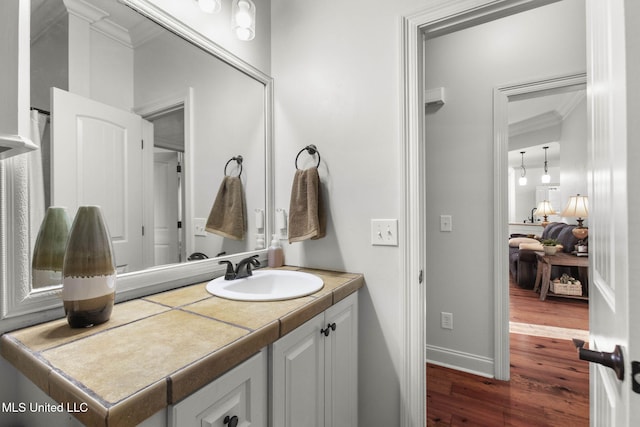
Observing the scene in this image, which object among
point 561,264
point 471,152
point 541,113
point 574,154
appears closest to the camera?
point 471,152

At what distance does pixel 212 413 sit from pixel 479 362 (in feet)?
6.92

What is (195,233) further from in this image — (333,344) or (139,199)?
(333,344)

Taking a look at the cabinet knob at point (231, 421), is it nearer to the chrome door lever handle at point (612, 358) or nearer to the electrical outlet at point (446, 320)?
the chrome door lever handle at point (612, 358)

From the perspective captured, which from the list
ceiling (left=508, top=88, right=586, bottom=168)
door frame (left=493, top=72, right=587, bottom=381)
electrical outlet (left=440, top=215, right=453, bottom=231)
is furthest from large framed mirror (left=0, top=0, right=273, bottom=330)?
ceiling (left=508, top=88, right=586, bottom=168)

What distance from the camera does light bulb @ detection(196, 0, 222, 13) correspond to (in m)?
1.26

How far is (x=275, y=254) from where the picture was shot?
5.29 feet

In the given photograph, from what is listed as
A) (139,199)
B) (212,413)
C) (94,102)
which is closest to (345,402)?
(212,413)

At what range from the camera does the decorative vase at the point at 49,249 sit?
84 centimetres

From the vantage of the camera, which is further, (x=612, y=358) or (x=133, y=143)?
(x=133, y=143)

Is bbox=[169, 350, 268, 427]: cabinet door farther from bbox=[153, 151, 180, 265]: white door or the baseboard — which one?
the baseboard

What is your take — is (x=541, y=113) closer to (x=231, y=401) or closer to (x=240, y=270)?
(x=240, y=270)

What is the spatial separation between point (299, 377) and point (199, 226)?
0.82 metres

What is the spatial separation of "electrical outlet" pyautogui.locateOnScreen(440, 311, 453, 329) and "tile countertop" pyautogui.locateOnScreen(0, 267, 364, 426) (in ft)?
5.26

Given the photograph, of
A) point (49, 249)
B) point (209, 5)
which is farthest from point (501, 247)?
point (49, 249)
